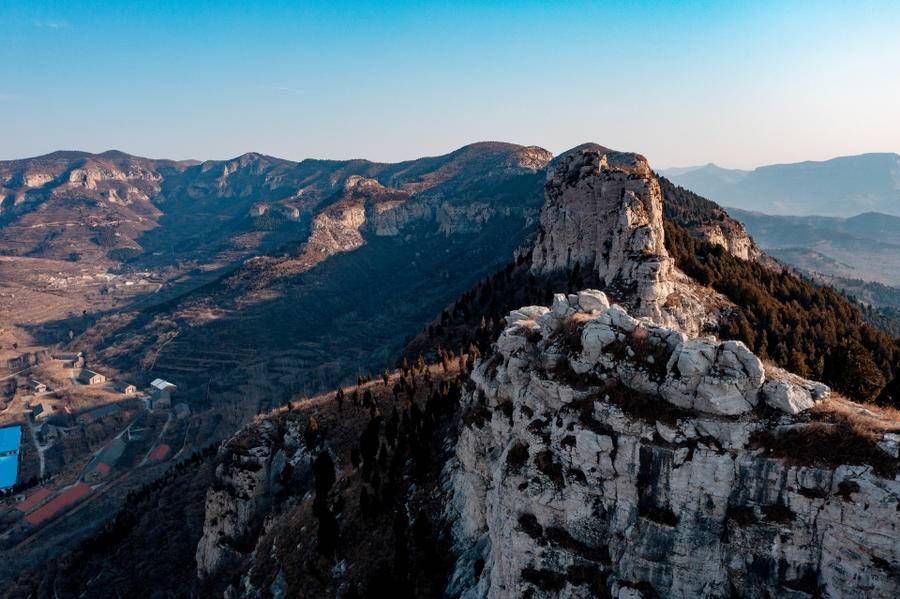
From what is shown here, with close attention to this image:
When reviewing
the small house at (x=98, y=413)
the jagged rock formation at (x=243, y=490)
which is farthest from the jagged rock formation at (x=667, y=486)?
the small house at (x=98, y=413)

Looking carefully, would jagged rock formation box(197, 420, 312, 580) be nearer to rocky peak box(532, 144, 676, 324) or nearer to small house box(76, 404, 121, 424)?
rocky peak box(532, 144, 676, 324)

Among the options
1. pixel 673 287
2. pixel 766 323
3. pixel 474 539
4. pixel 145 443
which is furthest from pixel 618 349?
pixel 145 443

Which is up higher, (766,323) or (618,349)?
(618,349)

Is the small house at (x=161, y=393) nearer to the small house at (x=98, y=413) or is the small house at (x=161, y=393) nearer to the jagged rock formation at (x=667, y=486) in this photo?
the small house at (x=98, y=413)

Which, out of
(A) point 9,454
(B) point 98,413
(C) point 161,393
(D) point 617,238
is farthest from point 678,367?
(B) point 98,413

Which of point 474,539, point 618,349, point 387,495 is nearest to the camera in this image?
point 618,349

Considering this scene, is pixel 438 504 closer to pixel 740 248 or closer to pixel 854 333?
pixel 854 333

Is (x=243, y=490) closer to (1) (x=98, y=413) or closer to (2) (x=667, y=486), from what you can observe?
(2) (x=667, y=486)

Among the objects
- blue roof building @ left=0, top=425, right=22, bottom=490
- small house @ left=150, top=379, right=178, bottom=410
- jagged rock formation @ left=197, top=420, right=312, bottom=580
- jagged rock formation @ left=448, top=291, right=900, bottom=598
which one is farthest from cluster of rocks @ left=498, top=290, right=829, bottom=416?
small house @ left=150, top=379, right=178, bottom=410
